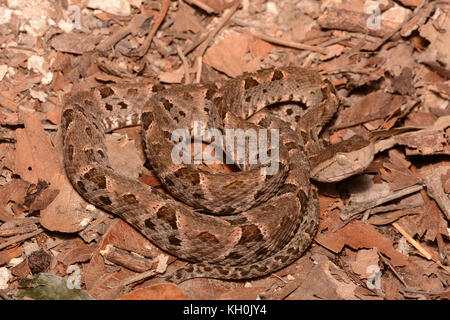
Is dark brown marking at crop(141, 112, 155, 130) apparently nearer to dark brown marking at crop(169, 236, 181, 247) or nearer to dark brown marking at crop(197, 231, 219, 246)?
dark brown marking at crop(169, 236, 181, 247)

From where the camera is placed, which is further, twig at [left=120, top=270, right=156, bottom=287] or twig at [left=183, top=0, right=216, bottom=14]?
twig at [left=183, top=0, right=216, bottom=14]

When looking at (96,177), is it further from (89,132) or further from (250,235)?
(250,235)

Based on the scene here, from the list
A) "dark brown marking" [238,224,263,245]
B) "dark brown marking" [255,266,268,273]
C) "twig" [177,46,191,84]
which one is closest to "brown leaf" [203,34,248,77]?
"twig" [177,46,191,84]

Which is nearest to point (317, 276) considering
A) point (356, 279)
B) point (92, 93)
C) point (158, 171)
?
point (356, 279)

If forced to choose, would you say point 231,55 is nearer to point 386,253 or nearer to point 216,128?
point 216,128

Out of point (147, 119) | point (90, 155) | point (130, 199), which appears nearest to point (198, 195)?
point (130, 199)

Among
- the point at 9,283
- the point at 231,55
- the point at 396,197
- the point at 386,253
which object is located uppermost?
the point at 231,55
